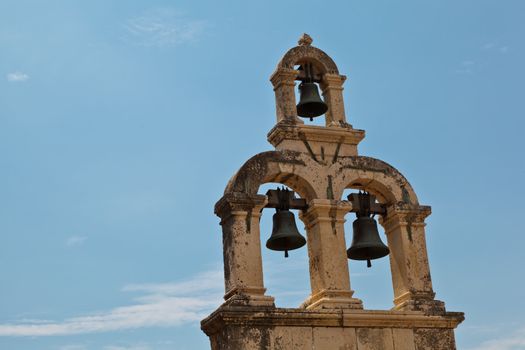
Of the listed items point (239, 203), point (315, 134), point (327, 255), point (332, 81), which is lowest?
point (327, 255)

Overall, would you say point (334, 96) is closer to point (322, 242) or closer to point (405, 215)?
point (405, 215)

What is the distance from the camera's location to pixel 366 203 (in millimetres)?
11680

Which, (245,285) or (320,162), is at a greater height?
(320,162)

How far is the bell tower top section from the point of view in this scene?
448 inches

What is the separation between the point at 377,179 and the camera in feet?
37.9

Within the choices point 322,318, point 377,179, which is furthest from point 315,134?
point 322,318

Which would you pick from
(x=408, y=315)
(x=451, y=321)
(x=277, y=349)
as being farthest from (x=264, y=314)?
(x=451, y=321)

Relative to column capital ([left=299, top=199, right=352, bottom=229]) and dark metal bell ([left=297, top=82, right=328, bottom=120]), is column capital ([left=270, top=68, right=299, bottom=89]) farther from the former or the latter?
column capital ([left=299, top=199, right=352, bottom=229])

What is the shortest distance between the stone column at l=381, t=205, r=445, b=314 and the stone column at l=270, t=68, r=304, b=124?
1918 mm

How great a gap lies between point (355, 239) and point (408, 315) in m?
1.34

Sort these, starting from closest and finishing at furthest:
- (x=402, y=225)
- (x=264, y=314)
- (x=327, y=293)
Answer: (x=264, y=314) < (x=327, y=293) < (x=402, y=225)

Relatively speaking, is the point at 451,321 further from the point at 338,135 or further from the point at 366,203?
the point at 338,135

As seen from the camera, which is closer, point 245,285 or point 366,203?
point 245,285

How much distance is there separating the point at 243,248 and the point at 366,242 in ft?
6.34
